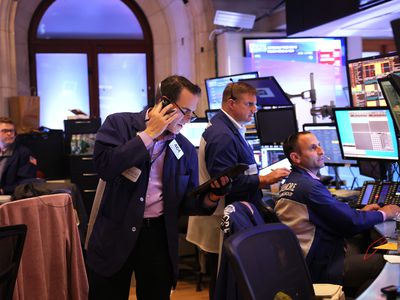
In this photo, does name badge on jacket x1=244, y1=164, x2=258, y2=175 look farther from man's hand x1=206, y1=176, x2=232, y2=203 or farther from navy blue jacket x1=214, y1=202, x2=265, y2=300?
man's hand x1=206, y1=176, x2=232, y2=203

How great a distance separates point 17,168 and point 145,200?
12.6 ft

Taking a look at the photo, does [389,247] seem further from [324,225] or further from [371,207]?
[371,207]

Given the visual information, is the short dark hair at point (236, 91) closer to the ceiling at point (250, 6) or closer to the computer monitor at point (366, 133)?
the computer monitor at point (366, 133)

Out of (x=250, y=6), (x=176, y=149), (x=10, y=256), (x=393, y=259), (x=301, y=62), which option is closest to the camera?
(x=393, y=259)

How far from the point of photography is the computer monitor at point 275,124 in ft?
15.6

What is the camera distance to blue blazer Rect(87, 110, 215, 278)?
217 cm

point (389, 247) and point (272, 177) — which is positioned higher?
point (272, 177)

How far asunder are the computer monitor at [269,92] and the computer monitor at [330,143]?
1.41ft

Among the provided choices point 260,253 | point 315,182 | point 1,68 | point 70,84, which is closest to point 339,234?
point 315,182

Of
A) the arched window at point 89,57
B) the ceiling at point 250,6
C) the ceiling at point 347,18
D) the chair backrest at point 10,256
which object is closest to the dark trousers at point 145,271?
the chair backrest at point 10,256

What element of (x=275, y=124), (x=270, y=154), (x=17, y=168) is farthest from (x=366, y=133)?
(x=17, y=168)

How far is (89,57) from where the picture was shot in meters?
8.40

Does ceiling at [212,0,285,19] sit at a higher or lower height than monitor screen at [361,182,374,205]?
higher

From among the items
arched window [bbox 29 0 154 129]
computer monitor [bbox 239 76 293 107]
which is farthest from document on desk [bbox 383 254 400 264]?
arched window [bbox 29 0 154 129]
